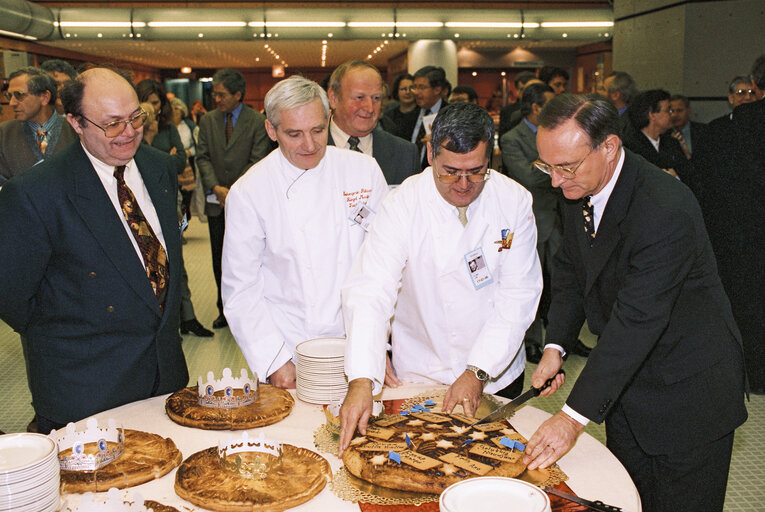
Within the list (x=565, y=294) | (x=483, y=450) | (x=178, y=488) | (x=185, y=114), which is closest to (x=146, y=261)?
(x=178, y=488)

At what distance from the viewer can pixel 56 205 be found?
1756mm

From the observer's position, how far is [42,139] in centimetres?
361

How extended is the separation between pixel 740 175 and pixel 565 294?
7.15 ft

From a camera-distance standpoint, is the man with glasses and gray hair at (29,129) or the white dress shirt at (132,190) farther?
the man with glasses and gray hair at (29,129)

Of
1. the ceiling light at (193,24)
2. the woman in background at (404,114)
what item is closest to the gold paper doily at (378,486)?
the woman in background at (404,114)

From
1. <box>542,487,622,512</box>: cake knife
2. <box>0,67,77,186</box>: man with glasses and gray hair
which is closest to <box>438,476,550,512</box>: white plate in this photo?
<box>542,487,622,512</box>: cake knife

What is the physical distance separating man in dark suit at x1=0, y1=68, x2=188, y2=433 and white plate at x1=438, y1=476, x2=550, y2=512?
40.9 inches

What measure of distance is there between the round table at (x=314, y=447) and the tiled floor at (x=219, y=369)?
4.77 feet

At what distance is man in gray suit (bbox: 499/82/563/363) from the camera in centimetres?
423

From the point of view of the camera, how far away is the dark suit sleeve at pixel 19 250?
169 cm

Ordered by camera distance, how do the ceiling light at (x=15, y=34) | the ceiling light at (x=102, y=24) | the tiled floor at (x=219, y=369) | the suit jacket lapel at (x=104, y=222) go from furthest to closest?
the ceiling light at (x=102, y=24) < the ceiling light at (x=15, y=34) < the tiled floor at (x=219, y=369) < the suit jacket lapel at (x=104, y=222)

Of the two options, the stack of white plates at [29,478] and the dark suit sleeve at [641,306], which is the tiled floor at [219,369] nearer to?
the dark suit sleeve at [641,306]

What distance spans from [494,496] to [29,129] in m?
3.31

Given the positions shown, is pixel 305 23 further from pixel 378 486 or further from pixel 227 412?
pixel 378 486
